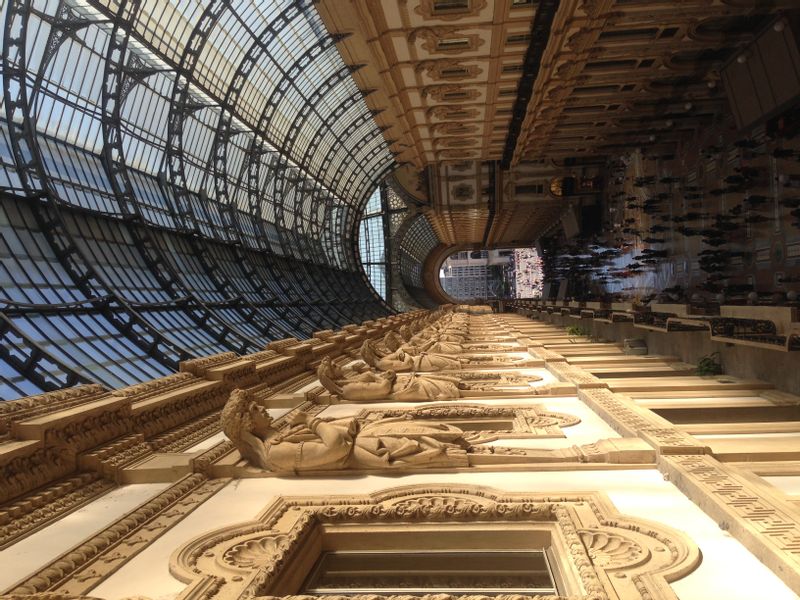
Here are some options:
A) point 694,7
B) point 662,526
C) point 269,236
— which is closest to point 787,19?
point 694,7

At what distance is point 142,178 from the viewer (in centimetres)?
2742

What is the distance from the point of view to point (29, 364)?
13922 millimetres

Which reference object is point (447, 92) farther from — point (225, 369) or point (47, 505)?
point (47, 505)

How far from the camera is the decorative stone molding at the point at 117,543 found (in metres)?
4.42

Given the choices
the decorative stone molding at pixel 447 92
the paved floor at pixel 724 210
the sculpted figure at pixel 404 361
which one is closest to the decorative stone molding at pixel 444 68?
the decorative stone molding at pixel 447 92

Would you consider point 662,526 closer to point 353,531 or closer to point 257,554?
point 353,531

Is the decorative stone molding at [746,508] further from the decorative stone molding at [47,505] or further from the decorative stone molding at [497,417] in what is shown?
the decorative stone molding at [47,505]

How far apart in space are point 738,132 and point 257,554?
20.9 meters

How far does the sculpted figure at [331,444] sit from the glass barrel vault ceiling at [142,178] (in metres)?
8.06

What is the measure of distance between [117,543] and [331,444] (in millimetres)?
2242

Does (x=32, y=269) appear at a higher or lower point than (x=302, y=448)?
higher

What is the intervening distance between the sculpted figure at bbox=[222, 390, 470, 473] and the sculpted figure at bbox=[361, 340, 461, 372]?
6.95 meters

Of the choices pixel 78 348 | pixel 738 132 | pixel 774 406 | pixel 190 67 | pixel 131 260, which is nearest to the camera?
pixel 774 406

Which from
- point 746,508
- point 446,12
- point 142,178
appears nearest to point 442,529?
point 746,508
